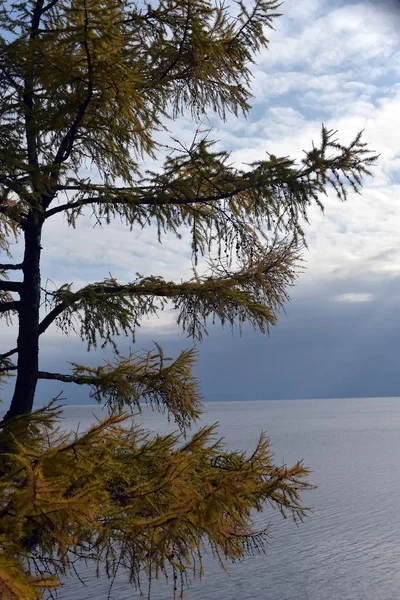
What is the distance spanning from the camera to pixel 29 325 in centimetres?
830

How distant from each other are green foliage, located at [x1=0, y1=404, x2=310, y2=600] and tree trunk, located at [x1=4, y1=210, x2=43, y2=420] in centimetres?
207

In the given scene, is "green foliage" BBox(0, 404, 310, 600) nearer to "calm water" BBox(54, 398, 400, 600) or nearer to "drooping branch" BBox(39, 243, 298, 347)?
"drooping branch" BBox(39, 243, 298, 347)

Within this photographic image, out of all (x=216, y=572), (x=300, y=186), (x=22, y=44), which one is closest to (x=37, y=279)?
(x=22, y=44)

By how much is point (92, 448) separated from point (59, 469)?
0.55 meters

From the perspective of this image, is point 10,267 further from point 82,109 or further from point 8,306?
point 82,109

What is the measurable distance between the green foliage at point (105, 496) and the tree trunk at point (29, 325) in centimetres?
207

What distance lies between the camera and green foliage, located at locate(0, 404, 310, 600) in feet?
13.4

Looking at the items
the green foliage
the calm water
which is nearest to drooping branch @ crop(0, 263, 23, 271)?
the green foliage

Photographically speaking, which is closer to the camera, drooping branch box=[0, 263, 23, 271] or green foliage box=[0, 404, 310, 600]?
green foliage box=[0, 404, 310, 600]

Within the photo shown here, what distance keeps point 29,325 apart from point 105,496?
13.9ft

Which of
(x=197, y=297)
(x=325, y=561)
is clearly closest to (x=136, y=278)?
(x=197, y=297)

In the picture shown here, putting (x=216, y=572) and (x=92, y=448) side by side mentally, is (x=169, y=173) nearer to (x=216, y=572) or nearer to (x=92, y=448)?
(x=92, y=448)

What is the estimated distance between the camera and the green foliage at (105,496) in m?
4.10

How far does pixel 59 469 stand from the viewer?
14.6 feet
